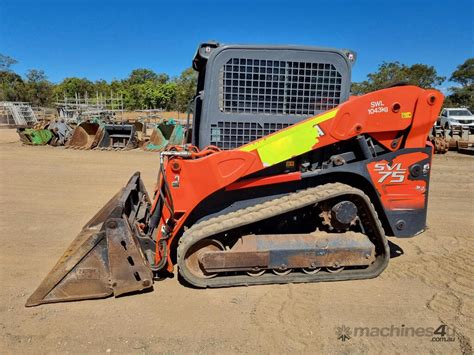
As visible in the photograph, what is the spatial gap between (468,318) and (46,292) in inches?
147

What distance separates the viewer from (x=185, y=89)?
54.2 m

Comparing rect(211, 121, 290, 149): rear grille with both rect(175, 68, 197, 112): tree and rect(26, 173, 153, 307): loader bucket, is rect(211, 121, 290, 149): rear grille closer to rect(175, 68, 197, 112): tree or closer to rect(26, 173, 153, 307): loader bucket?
rect(26, 173, 153, 307): loader bucket

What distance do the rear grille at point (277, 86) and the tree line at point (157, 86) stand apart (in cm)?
2979

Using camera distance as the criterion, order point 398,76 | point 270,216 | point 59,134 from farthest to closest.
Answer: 1. point 398,76
2. point 59,134
3. point 270,216

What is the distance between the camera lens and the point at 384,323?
300 centimetres

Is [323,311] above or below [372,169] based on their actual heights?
below

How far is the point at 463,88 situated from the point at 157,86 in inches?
1788

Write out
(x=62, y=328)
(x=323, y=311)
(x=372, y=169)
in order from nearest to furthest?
1. (x=62, y=328)
2. (x=323, y=311)
3. (x=372, y=169)

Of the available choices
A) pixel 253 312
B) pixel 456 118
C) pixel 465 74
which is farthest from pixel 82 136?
pixel 465 74

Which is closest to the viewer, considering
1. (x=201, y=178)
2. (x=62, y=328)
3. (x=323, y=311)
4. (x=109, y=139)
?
(x=62, y=328)

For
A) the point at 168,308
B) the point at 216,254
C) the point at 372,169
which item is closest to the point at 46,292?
the point at 168,308

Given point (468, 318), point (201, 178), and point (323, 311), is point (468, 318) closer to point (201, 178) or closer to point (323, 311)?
point (323, 311)

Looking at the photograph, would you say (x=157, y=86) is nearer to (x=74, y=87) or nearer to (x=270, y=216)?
(x=74, y=87)

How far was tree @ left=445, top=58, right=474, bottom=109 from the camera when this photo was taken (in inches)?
1671
